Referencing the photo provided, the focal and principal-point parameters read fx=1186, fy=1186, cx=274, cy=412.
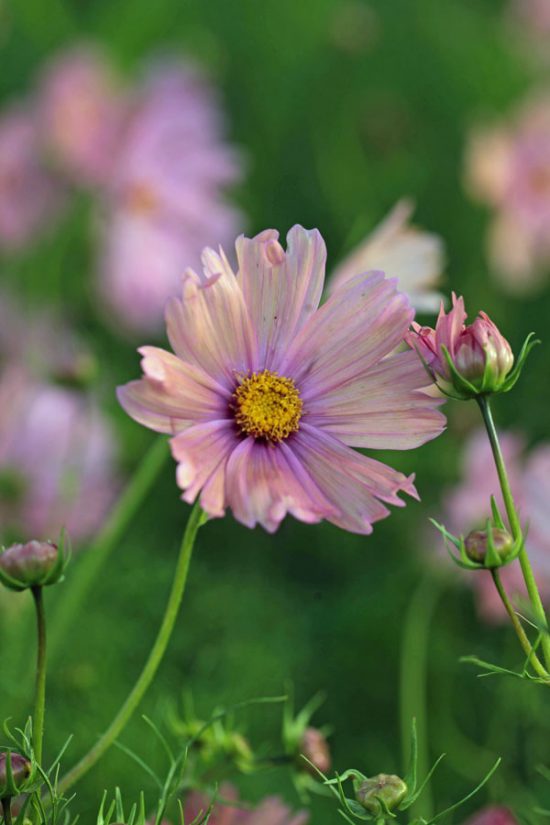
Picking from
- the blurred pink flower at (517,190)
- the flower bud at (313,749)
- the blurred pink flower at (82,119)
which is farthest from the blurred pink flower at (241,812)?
the blurred pink flower at (517,190)

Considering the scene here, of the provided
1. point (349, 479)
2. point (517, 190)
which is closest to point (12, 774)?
point (349, 479)

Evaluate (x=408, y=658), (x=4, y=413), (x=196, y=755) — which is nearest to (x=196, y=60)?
(x=4, y=413)

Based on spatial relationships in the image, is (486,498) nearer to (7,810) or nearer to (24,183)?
(7,810)

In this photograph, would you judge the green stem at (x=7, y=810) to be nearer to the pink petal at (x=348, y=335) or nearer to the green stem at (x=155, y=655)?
the green stem at (x=155, y=655)

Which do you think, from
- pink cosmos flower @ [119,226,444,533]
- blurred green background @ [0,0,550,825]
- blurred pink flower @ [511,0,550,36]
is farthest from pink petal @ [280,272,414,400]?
blurred pink flower @ [511,0,550,36]

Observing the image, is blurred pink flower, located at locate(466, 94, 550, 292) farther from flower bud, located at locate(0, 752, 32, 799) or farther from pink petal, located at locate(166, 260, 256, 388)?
flower bud, located at locate(0, 752, 32, 799)

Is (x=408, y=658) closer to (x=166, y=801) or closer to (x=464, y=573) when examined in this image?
(x=464, y=573)
